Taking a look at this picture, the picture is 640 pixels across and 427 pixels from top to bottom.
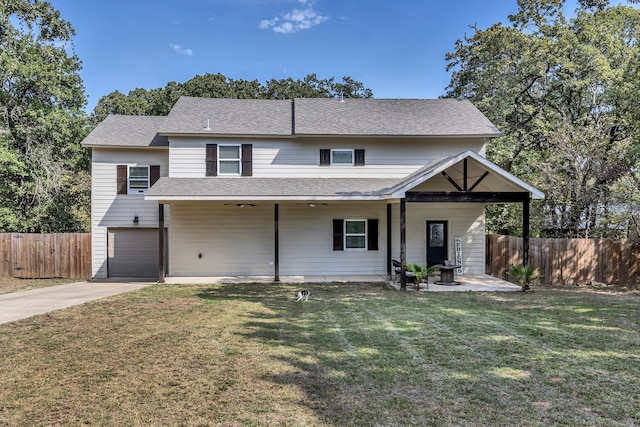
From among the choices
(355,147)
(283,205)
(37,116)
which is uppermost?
(37,116)

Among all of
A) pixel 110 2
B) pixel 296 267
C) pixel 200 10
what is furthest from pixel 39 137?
pixel 296 267

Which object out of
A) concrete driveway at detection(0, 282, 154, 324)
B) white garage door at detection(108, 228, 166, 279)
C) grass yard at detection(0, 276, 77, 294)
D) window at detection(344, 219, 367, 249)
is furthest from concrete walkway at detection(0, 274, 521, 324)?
window at detection(344, 219, 367, 249)

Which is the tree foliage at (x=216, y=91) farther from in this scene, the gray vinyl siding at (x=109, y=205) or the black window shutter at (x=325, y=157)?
the black window shutter at (x=325, y=157)

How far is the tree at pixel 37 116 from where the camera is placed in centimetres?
1702

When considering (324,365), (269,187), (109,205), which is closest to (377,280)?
(269,187)

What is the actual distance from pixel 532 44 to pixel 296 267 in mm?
15656

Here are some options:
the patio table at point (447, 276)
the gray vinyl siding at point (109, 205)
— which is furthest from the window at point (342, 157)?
the gray vinyl siding at point (109, 205)

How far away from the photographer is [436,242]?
48.0 ft

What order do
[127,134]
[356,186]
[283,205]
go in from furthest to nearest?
[127,134] < [283,205] < [356,186]

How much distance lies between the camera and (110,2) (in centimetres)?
1703

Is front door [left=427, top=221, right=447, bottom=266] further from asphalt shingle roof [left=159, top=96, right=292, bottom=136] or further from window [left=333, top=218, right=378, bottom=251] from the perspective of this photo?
asphalt shingle roof [left=159, top=96, right=292, bottom=136]

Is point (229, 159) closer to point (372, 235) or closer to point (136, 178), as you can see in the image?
point (136, 178)

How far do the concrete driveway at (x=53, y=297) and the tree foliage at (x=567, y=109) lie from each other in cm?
1651

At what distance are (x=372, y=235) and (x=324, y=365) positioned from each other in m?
9.54
